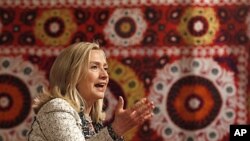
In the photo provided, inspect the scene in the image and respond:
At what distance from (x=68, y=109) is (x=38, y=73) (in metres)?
1.24

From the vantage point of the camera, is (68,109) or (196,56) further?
(196,56)

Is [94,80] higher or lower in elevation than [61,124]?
higher

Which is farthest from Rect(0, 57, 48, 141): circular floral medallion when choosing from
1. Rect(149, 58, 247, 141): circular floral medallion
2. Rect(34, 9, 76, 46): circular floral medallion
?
Rect(149, 58, 247, 141): circular floral medallion

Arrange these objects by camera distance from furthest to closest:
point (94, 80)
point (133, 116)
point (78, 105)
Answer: point (94, 80), point (78, 105), point (133, 116)

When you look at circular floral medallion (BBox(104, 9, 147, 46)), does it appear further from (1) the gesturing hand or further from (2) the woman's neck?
(1) the gesturing hand

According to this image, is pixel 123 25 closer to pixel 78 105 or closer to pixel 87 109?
pixel 87 109

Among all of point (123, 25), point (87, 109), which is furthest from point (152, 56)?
point (87, 109)

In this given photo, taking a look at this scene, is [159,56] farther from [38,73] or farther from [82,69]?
[82,69]

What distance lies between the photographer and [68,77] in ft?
5.43

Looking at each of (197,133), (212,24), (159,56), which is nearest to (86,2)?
(159,56)

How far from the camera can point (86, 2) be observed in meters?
2.72

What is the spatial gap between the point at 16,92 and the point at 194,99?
0.91 m

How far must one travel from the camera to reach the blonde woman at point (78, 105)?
1484mm

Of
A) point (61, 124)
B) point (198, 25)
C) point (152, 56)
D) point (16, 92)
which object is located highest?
point (198, 25)
